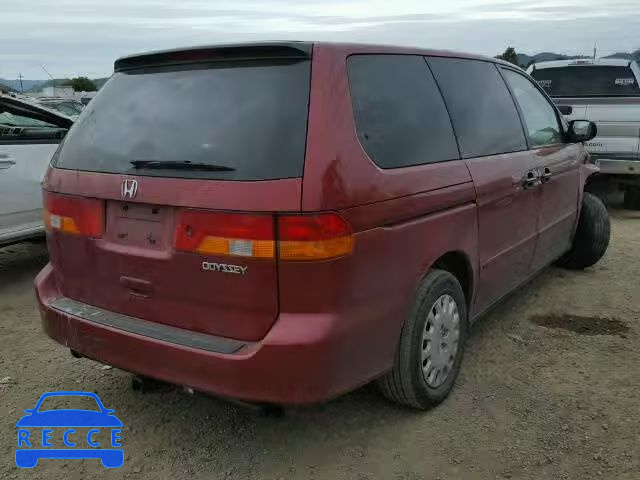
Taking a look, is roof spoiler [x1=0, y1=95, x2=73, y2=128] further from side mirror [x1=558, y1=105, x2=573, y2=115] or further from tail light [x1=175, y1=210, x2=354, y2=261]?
side mirror [x1=558, y1=105, x2=573, y2=115]

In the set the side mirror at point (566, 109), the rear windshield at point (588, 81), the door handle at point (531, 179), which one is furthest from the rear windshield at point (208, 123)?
the rear windshield at point (588, 81)

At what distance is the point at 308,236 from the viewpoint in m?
2.33

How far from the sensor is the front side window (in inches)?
167

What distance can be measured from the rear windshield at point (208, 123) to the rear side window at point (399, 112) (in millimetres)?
316

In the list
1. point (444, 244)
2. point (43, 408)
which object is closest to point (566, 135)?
point (444, 244)

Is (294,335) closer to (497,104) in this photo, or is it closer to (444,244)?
(444,244)

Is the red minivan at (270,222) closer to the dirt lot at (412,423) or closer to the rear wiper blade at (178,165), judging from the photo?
the rear wiper blade at (178,165)

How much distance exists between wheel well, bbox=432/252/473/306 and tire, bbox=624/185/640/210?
6.19 metres

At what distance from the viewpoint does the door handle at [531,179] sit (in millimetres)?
3894

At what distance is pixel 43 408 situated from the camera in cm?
323

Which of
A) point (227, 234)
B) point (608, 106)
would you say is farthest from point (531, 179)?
point (608, 106)

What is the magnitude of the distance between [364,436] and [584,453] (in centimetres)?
97

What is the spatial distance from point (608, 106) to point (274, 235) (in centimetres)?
710

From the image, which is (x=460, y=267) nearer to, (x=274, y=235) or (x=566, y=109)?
(x=274, y=235)
